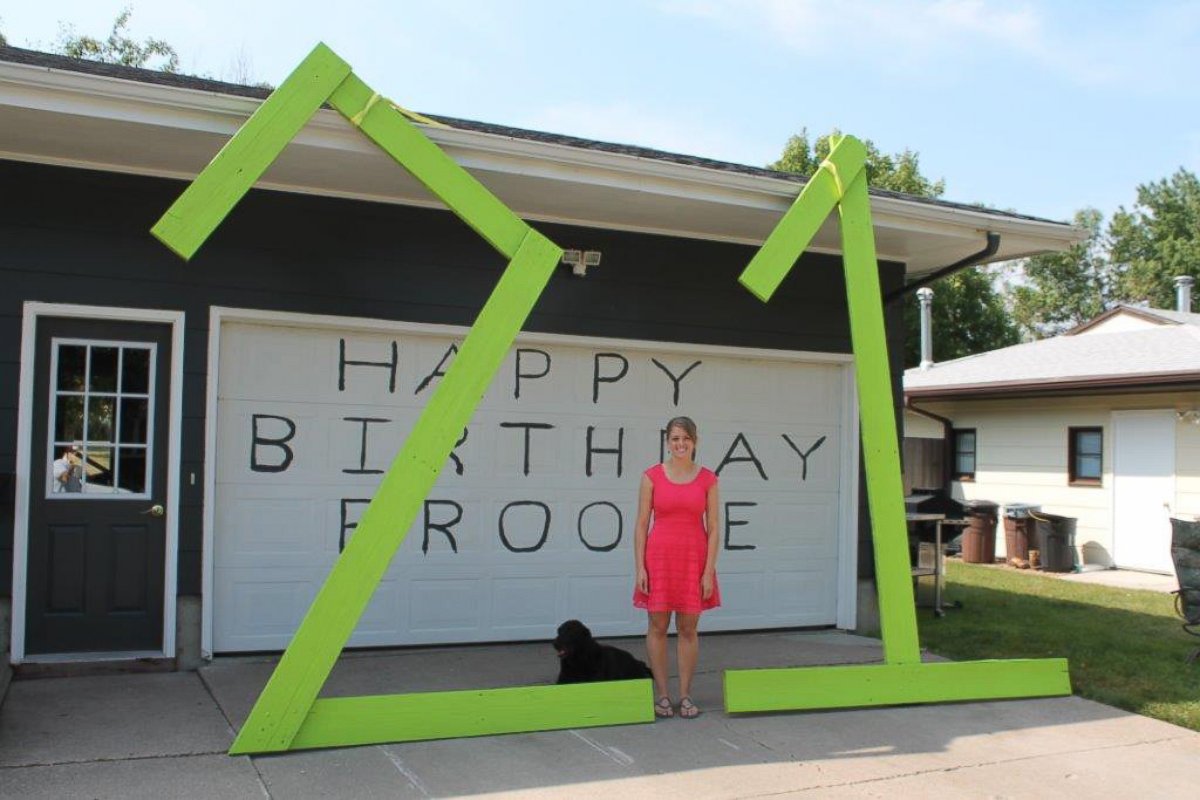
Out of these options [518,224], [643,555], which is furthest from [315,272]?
[643,555]

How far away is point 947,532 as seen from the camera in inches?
394

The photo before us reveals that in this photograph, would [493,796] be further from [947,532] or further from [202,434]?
[947,532]

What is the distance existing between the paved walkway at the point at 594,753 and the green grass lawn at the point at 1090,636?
0.62m

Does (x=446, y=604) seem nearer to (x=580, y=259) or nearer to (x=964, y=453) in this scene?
(x=580, y=259)

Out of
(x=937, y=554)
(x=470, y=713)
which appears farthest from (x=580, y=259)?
(x=937, y=554)

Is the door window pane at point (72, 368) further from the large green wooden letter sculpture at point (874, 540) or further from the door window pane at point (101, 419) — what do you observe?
the large green wooden letter sculpture at point (874, 540)

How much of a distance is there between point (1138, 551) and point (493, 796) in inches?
477

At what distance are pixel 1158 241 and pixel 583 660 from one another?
45282 millimetres

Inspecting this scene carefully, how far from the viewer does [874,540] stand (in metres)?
5.97

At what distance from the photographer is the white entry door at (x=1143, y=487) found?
13.5 meters

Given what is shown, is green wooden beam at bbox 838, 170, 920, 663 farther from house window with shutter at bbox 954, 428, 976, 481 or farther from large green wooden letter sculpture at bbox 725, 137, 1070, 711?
house window with shutter at bbox 954, 428, 976, 481

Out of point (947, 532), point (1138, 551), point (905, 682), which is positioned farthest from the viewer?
point (1138, 551)

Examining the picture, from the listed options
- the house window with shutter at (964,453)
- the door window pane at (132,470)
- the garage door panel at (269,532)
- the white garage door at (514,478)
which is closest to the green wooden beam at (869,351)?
the white garage door at (514,478)

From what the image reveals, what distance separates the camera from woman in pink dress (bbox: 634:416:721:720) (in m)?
5.38
